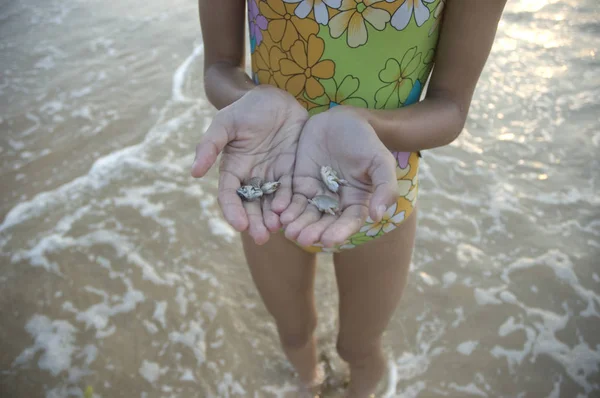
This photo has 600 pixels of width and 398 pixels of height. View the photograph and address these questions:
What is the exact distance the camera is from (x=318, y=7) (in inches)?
52.1

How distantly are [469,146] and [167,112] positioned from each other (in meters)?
2.55

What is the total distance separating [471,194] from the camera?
3305 millimetres

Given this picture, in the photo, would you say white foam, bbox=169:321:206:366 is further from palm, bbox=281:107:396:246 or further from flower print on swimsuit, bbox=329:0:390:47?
flower print on swimsuit, bbox=329:0:390:47

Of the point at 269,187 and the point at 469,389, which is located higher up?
the point at 269,187

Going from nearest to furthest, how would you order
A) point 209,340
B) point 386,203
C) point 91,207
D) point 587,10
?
point 386,203
point 209,340
point 91,207
point 587,10

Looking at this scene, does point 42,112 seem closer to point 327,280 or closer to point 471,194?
point 327,280

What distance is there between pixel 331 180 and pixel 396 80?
1.30 ft

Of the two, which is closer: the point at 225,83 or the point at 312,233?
the point at 312,233

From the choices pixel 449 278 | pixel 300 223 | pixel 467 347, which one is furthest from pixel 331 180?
pixel 449 278

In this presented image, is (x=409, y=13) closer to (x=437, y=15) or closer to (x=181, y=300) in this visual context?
(x=437, y=15)

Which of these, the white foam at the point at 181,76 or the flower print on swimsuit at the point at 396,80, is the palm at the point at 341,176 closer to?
the flower print on swimsuit at the point at 396,80

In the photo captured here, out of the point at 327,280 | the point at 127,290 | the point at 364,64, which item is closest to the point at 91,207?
the point at 127,290

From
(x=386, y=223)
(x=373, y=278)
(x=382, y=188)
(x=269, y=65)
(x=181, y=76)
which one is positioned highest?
(x=269, y=65)

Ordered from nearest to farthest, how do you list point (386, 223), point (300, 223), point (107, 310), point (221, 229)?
point (300, 223), point (386, 223), point (107, 310), point (221, 229)
